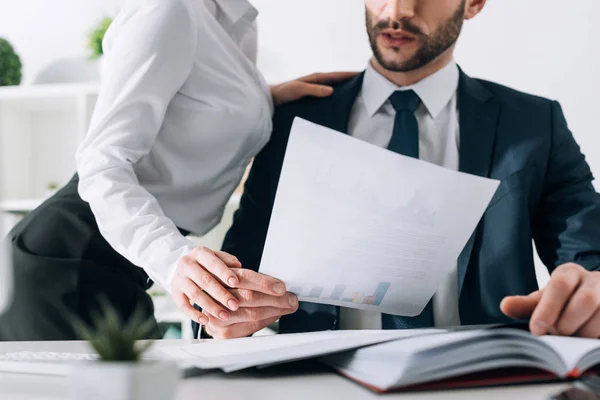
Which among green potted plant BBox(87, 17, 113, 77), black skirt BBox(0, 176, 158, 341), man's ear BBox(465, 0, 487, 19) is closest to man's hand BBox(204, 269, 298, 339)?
black skirt BBox(0, 176, 158, 341)

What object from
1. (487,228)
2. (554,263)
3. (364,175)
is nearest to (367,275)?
(364,175)

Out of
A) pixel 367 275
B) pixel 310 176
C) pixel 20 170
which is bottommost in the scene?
pixel 20 170

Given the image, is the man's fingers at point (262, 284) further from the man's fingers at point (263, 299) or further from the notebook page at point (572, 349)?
the notebook page at point (572, 349)

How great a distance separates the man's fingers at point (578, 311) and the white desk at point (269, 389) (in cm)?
21

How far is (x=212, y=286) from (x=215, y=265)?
0.10ft

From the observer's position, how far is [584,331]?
74cm

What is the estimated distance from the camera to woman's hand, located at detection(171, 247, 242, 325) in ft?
2.83

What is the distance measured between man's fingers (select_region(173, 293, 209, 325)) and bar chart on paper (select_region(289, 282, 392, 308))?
143mm

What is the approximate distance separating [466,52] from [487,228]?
1370 mm

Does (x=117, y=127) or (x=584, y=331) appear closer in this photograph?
(x=584, y=331)

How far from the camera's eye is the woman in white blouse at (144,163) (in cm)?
108

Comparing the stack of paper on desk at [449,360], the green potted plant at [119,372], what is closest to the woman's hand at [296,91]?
the stack of paper on desk at [449,360]

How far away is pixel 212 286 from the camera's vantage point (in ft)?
2.85

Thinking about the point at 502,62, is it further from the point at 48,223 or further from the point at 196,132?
the point at 48,223
